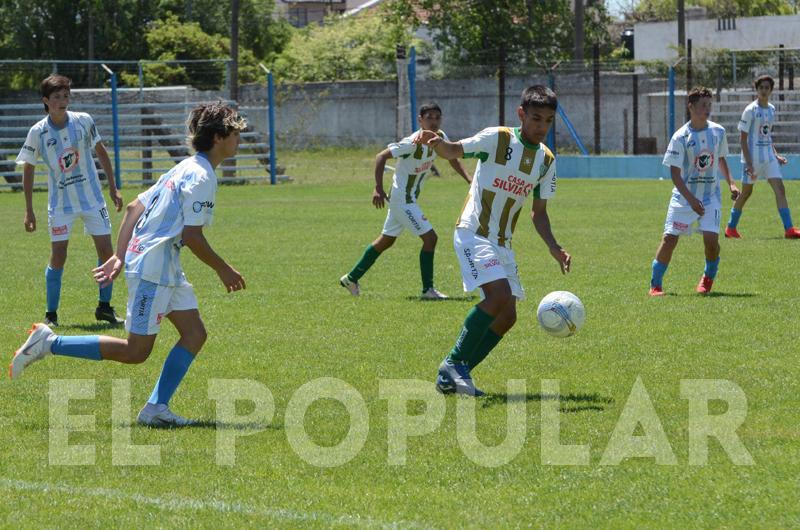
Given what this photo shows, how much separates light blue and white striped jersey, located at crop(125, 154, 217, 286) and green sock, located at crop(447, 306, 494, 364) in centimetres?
169

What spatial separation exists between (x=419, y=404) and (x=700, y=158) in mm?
5267

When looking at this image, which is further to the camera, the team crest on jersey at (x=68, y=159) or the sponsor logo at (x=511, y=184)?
the team crest on jersey at (x=68, y=159)

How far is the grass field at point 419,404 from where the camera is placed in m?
4.93

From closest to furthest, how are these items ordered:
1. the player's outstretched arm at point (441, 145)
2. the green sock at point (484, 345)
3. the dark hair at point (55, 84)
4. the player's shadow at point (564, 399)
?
the player's shadow at point (564, 399) < the player's outstretched arm at point (441, 145) < the green sock at point (484, 345) < the dark hair at point (55, 84)

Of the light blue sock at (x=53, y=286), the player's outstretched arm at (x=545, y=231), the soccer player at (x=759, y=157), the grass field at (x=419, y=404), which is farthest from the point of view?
the soccer player at (x=759, y=157)

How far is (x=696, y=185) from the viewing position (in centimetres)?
1118

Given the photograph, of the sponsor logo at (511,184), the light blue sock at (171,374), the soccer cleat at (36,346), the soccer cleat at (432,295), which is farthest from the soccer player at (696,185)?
the soccer cleat at (36,346)

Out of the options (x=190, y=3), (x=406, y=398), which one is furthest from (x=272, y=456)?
(x=190, y=3)

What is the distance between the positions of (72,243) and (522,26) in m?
35.9

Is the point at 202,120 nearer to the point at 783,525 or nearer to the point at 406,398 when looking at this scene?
the point at 406,398

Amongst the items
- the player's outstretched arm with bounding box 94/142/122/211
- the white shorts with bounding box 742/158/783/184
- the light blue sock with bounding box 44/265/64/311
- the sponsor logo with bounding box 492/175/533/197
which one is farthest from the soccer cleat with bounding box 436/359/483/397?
the white shorts with bounding box 742/158/783/184

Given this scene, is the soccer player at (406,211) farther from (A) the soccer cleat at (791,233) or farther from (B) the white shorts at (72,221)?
(A) the soccer cleat at (791,233)

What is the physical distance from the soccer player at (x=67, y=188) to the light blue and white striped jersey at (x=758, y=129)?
8708mm

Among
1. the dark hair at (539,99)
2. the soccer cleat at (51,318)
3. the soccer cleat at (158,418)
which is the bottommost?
the soccer cleat at (158,418)
